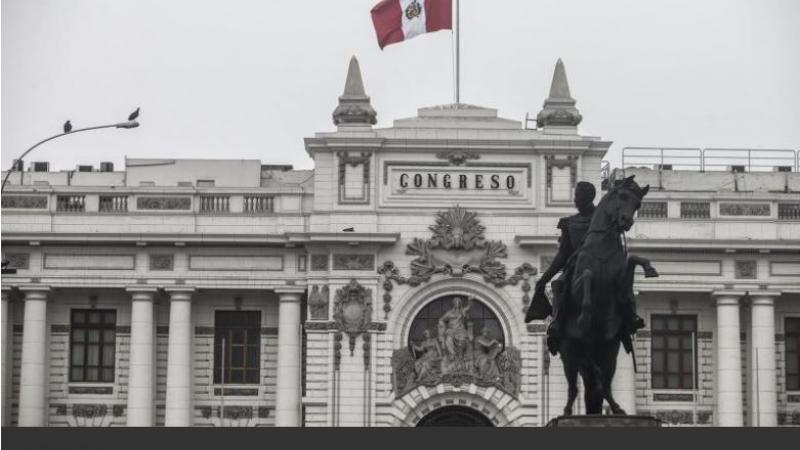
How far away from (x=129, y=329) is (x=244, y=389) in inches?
171

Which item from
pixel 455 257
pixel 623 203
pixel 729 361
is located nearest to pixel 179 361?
pixel 455 257

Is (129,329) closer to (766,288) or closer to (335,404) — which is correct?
(335,404)

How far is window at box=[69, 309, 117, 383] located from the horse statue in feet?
118

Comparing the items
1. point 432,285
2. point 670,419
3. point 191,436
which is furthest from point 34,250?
point 191,436

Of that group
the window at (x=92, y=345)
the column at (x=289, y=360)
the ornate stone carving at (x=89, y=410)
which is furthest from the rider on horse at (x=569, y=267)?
the window at (x=92, y=345)

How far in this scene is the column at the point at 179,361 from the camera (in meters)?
78.2

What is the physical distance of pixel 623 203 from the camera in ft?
149

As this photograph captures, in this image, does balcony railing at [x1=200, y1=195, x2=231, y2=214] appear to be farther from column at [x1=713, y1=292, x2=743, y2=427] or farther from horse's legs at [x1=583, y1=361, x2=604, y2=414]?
horse's legs at [x1=583, y1=361, x2=604, y2=414]

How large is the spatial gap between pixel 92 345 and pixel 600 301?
122ft

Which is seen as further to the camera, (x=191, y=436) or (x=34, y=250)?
(x=34, y=250)

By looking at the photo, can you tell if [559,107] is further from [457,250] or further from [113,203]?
[113,203]

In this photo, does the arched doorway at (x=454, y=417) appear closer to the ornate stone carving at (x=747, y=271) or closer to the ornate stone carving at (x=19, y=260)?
the ornate stone carving at (x=747, y=271)

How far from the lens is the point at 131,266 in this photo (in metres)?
78.9

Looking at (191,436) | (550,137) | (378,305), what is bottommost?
(191,436)
